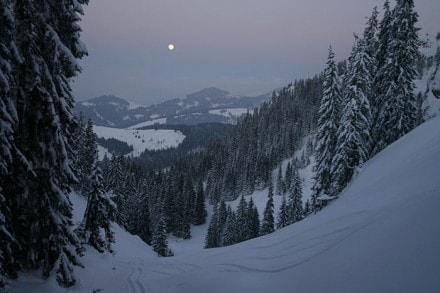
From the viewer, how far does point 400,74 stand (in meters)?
27.5

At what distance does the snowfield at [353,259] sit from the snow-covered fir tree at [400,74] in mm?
11539

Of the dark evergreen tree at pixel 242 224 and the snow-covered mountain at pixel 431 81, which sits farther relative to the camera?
the snow-covered mountain at pixel 431 81

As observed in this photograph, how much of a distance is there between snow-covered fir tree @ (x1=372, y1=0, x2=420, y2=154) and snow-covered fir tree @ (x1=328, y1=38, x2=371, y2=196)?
2.31 meters

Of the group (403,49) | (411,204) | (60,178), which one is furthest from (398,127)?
(60,178)

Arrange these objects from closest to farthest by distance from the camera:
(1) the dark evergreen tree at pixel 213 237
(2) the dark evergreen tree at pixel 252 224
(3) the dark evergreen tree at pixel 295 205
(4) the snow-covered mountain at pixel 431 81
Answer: (3) the dark evergreen tree at pixel 295 205, (2) the dark evergreen tree at pixel 252 224, (1) the dark evergreen tree at pixel 213 237, (4) the snow-covered mountain at pixel 431 81

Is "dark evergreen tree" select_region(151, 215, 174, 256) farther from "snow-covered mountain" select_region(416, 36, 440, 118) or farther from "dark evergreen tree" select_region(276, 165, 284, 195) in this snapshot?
"snow-covered mountain" select_region(416, 36, 440, 118)

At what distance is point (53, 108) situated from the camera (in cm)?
952

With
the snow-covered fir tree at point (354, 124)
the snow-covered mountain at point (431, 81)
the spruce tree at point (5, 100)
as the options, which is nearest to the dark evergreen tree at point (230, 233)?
the snow-covered fir tree at point (354, 124)

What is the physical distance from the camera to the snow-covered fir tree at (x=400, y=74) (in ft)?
89.9

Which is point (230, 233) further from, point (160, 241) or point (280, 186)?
point (280, 186)

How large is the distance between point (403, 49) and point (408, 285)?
87.7ft

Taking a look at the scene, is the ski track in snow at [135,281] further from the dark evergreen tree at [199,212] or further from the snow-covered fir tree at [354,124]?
the dark evergreen tree at [199,212]

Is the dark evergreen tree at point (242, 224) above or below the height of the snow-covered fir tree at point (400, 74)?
below

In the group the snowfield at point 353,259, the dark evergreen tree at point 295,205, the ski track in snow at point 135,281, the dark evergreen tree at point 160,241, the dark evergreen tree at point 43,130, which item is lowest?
the dark evergreen tree at point 160,241
